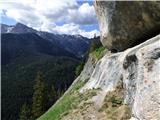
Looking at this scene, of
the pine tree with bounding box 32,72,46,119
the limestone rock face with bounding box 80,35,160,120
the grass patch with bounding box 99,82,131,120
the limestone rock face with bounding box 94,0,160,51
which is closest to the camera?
the limestone rock face with bounding box 80,35,160,120

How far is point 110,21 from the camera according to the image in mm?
23281

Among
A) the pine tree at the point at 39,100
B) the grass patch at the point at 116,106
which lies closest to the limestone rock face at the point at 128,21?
the grass patch at the point at 116,106

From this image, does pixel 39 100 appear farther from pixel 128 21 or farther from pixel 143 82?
pixel 143 82

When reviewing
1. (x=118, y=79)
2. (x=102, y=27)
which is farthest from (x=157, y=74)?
(x=102, y=27)

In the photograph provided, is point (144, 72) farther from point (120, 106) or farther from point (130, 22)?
point (130, 22)

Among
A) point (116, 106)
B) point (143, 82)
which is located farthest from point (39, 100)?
point (143, 82)

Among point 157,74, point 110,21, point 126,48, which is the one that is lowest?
point 157,74

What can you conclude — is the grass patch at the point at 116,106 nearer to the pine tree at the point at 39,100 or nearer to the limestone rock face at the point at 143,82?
the limestone rock face at the point at 143,82

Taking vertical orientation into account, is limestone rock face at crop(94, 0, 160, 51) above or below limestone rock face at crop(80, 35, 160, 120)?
above

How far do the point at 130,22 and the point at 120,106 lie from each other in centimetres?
537

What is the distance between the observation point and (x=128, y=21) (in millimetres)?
22156

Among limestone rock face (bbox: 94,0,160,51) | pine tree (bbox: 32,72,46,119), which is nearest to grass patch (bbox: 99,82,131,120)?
limestone rock face (bbox: 94,0,160,51)

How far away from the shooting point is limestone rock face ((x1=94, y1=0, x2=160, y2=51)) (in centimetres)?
2077

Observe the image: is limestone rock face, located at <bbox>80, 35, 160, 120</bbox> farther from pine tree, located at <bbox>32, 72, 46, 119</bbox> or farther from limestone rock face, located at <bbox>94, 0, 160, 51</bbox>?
pine tree, located at <bbox>32, 72, 46, 119</bbox>
